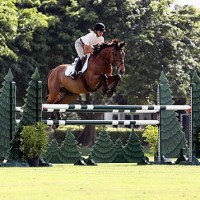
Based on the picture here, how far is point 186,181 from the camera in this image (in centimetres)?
1098

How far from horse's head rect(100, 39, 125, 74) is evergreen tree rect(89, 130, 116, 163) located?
4.51ft

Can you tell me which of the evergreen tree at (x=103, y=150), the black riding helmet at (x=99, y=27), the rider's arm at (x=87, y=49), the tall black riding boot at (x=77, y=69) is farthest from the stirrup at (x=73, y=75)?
the evergreen tree at (x=103, y=150)

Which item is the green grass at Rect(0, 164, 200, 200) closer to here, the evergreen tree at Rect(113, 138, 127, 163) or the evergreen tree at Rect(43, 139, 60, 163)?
the evergreen tree at Rect(43, 139, 60, 163)

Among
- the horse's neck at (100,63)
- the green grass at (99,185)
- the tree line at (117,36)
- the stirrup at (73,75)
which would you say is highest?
the tree line at (117,36)

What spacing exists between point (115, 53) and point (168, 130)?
1.91 meters

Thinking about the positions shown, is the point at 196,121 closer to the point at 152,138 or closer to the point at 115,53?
the point at 152,138

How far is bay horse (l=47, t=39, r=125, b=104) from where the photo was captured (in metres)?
17.0

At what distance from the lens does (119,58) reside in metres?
16.9

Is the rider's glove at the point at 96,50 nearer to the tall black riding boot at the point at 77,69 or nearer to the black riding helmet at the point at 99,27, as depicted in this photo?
the black riding helmet at the point at 99,27

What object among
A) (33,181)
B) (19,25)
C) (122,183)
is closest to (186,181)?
(122,183)

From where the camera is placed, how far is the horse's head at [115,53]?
1681 centimetres

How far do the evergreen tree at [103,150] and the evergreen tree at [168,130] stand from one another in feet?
3.26

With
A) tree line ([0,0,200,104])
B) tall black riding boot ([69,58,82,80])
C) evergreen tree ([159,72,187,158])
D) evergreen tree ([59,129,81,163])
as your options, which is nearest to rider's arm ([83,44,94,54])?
tall black riding boot ([69,58,82,80])

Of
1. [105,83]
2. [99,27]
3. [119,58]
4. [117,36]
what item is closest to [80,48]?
[99,27]
